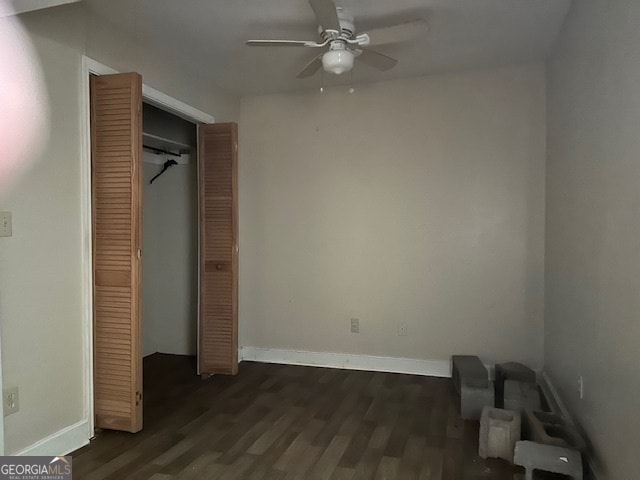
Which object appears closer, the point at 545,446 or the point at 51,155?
the point at 545,446

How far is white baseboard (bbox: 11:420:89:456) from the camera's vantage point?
2.43 m

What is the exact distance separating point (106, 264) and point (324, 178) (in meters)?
2.09

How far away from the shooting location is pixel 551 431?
8.36ft

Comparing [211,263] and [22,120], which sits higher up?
[22,120]

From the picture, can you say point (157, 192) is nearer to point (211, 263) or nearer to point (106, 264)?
point (211, 263)

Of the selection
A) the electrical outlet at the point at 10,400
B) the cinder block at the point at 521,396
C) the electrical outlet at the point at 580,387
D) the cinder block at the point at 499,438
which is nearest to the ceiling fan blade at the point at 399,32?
the electrical outlet at the point at 580,387

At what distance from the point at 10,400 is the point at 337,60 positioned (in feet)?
8.22

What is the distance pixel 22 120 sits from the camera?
7.82 feet

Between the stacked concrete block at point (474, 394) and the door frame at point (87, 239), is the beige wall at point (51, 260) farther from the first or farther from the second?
the stacked concrete block at point (474, 394)

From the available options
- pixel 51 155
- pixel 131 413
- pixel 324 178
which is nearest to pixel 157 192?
pixel 324 178

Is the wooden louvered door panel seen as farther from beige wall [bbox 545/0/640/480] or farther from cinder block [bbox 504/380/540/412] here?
beige wall [bbox 545/0/640/480]

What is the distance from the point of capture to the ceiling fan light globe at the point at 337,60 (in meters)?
2.72

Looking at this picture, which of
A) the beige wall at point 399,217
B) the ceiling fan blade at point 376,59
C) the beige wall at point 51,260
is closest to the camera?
the beige wall at point 51,260

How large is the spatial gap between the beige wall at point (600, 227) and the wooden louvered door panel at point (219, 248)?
99.3 inches
